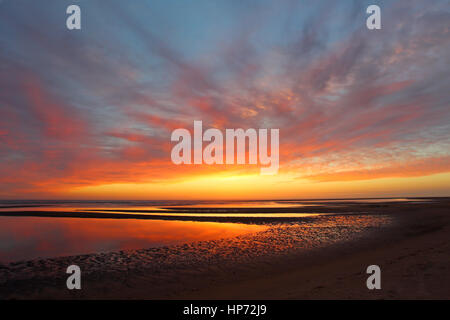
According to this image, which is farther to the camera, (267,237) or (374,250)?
(267,237)

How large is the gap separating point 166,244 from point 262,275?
10345mm

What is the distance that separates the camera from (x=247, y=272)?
41.6ft

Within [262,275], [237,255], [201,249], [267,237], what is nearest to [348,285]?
[262,275]

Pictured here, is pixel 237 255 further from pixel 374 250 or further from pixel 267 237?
pixel 374 250

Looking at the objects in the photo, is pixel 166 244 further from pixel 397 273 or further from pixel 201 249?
pixel 397 273

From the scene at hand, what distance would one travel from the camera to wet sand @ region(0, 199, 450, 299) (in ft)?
31.0

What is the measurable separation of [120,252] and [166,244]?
3.73 m

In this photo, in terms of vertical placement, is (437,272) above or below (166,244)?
above

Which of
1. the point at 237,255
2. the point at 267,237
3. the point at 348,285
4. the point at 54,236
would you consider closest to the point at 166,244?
the point at 237,255

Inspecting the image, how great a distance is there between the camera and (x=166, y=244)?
66.3ft

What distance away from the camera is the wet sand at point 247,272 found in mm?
9438
